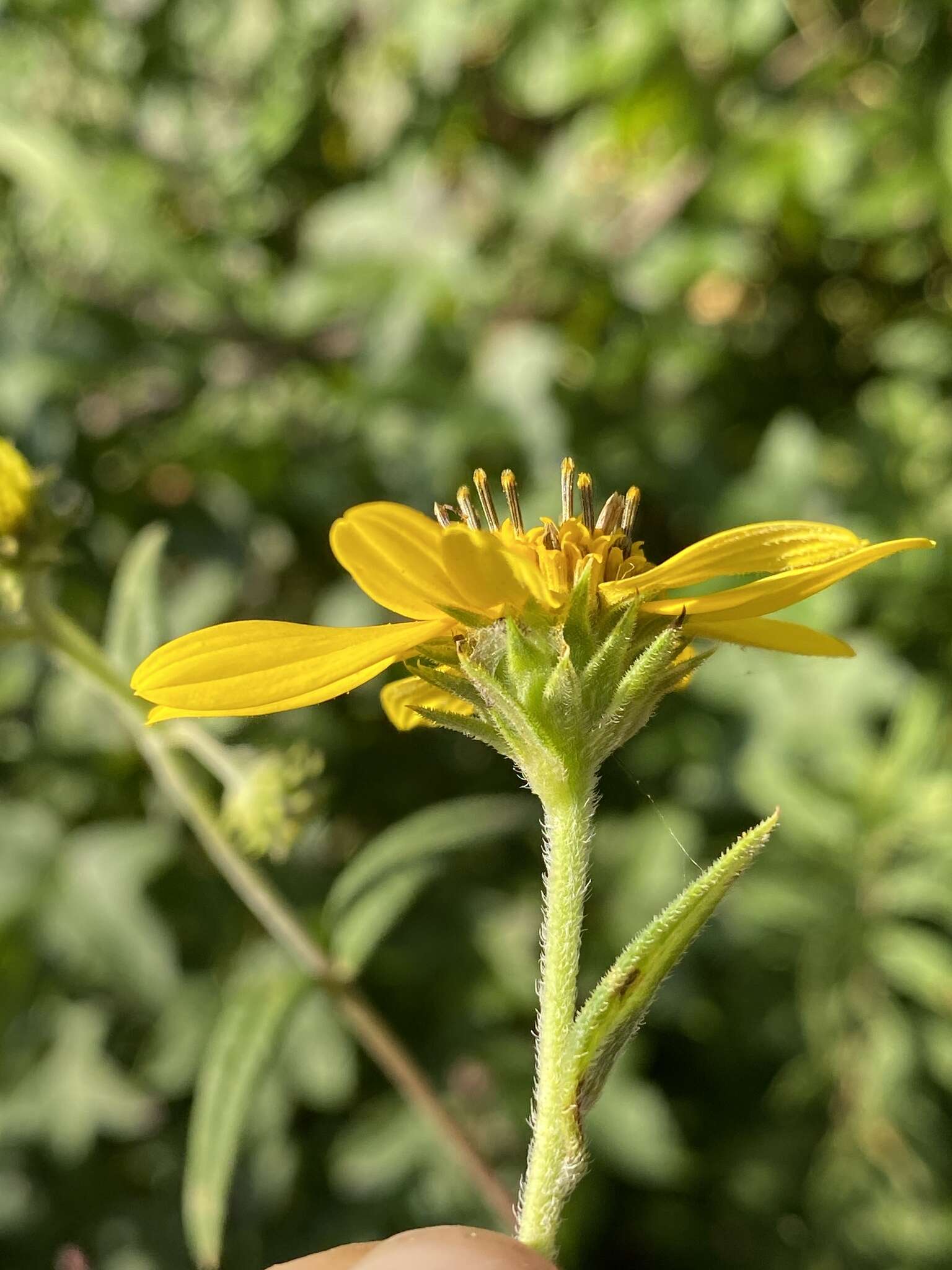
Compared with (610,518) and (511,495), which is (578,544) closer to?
(610,518)

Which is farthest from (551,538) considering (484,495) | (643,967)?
(643,967)

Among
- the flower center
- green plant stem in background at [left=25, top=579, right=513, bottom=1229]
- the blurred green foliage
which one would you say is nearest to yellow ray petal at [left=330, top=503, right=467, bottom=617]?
the flower center

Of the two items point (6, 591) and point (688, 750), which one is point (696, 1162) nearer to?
point (688, 750)

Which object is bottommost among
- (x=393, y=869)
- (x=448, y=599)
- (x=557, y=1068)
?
(x=393, y=869)

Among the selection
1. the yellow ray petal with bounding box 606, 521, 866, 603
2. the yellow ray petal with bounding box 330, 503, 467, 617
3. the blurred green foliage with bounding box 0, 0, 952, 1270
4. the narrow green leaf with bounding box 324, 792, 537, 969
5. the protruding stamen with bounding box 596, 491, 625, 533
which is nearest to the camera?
the yellow ray petal with bounding box 330, 503, 467, 617

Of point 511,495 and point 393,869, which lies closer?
point 511,495

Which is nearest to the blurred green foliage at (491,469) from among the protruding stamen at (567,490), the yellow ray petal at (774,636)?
the protruding stamen at (567,490)

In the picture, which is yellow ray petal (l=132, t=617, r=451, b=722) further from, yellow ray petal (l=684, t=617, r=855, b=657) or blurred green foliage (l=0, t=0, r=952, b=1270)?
blurred green foliage (l=0, t=0, r=952, b=1270)
